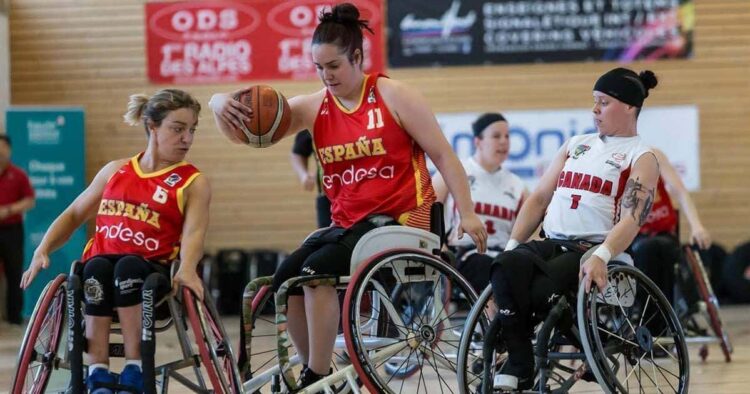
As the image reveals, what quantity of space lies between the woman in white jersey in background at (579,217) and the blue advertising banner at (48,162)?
5664 mm

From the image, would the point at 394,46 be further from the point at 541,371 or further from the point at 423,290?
the point at 541,371

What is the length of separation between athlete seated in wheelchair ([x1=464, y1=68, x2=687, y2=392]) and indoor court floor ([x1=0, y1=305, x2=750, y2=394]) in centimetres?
111

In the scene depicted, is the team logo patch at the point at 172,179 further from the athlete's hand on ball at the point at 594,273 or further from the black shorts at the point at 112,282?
the athlete's hand on ball at the point at 594,273

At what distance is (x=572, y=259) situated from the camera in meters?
3.58

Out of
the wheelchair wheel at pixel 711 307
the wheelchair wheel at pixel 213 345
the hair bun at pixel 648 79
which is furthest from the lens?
the wheelchair wheel at pixel 711 307

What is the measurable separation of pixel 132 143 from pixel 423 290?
14.1 ft

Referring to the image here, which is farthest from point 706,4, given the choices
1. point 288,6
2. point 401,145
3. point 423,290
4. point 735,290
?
point 401,145

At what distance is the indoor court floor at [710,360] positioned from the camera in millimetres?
4777

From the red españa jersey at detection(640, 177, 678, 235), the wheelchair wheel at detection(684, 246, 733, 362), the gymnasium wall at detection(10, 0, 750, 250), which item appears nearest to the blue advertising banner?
the gymnasium wall at detection(10, 0, 750, 250)

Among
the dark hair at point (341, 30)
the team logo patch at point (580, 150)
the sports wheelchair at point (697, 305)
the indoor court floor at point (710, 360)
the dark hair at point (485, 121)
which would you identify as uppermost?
the dark hair at point (341, 30)

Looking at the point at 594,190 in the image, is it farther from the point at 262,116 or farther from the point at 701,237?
the point at 701,237

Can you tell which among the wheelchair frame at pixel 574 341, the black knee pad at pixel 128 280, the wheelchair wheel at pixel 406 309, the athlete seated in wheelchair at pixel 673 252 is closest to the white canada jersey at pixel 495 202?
the wheelchair wheel at pixel 406 309

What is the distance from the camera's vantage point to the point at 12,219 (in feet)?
27.7

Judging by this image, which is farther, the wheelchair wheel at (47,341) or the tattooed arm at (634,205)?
the tattooed arm at (634,205)
